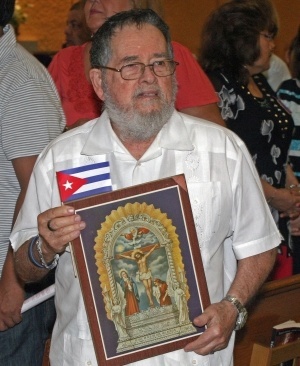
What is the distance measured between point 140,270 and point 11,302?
0.83 m

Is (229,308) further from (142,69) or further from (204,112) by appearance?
(204,112)

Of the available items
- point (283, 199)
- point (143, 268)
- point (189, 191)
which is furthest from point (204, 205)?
point (283, 199)

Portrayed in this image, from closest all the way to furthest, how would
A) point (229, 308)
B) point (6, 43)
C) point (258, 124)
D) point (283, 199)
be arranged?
point (229, 308) < point (6, 43) < point (258, 124) < point (283, 199)

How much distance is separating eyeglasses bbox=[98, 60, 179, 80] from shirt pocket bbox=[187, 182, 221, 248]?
12.5 inches

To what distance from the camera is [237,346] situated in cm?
362

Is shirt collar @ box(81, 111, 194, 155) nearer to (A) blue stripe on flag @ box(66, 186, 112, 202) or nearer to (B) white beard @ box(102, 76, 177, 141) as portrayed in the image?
(B) white beard @ box(102, 76, 177, 141)

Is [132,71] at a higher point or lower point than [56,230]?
higher

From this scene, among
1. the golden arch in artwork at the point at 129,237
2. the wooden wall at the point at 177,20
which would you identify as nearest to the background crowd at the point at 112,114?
the golden arch in artwork at the point at 129,237

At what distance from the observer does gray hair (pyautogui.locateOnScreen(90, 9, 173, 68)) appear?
8.54ft

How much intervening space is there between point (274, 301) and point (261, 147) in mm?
685

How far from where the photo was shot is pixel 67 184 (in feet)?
7.79

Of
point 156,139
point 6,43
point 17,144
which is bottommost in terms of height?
point 156,139

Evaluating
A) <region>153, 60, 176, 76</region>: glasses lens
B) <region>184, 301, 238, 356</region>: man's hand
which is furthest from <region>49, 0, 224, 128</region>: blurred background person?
<region>184, 301, 238, 356</region>: man's hand

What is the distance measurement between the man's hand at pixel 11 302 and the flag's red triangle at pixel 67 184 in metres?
0.77
